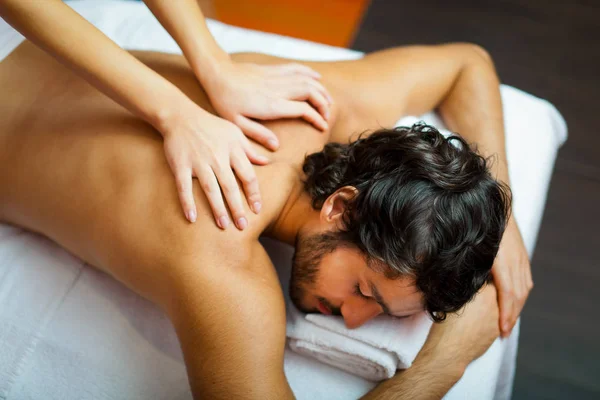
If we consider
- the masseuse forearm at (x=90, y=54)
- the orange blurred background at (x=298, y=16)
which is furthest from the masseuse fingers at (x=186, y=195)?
the orange blurred background at (x=298, y=16)

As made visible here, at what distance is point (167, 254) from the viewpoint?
922mm

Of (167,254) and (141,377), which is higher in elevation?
(167,254)

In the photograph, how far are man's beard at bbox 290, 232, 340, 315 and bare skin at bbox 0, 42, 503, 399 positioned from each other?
1.3 inches

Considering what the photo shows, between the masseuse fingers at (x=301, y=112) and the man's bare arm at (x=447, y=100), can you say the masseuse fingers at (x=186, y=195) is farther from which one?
the man's bare arm at (x=447, y=100)

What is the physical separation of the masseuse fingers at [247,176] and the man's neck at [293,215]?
0.10 meters

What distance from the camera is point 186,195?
929 mm

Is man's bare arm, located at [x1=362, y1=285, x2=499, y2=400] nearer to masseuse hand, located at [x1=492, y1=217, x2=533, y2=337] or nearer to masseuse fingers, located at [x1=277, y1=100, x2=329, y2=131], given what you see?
masseuse hand, located at [x1=492, y1=217, x2=533, y2=337]

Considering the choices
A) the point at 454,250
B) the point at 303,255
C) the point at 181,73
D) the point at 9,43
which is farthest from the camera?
the point at 9,43

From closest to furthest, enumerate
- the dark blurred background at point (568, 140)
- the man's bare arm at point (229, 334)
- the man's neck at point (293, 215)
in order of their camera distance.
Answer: the man's bare arm at point (229, 334) → the man's neck at point (293, 215) → the dark blurred background at point (568, 140)

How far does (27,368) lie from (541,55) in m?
2.21

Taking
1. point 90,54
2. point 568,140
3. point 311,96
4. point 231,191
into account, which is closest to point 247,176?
point 231,191

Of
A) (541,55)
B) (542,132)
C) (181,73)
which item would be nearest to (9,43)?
(181,73)

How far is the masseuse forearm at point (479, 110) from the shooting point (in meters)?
1.24

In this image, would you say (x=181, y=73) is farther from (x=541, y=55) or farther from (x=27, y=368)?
(x=541, y=55)
